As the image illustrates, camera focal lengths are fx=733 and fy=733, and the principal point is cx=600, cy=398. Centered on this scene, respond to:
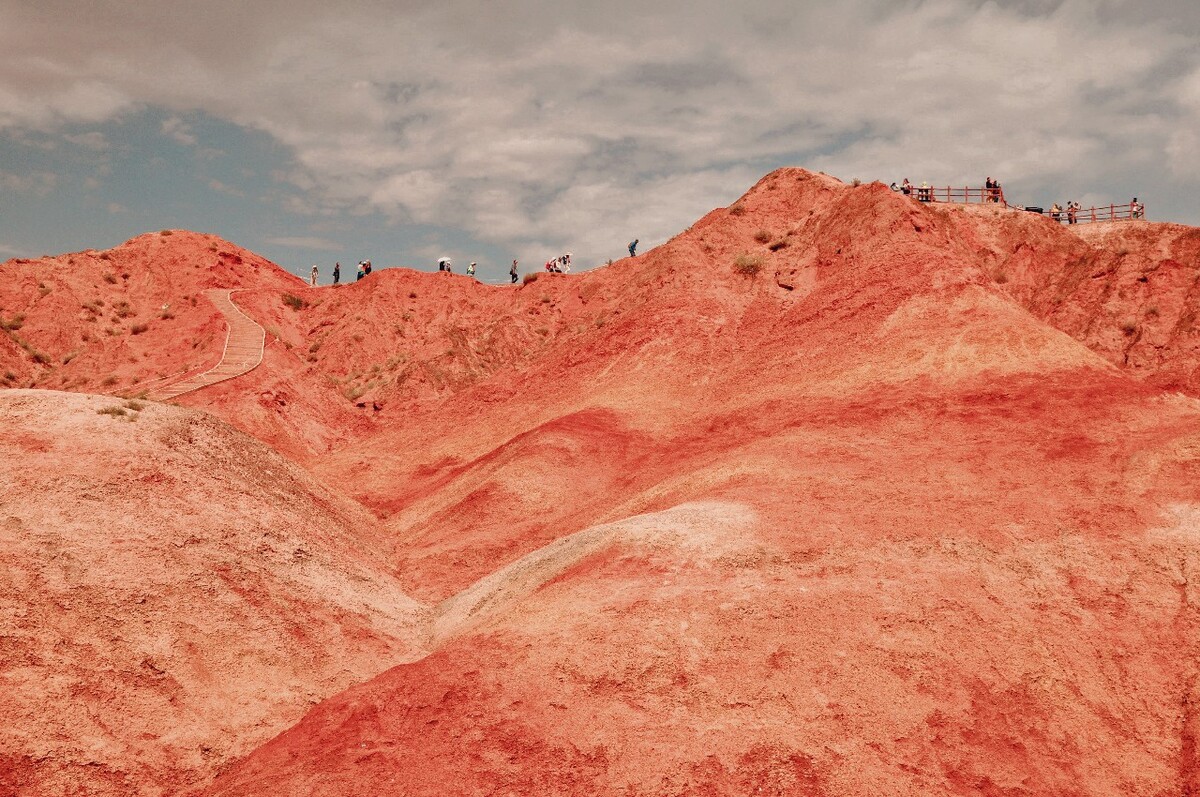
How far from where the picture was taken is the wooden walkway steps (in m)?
32.8

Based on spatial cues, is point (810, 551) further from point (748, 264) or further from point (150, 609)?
point (748, 264)

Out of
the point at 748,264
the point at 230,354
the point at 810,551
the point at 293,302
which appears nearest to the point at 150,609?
the point at 810,551

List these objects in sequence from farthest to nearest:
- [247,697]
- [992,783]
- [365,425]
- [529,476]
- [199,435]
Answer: [365,425], [529,476], [199,435], [247,697], [992,783]

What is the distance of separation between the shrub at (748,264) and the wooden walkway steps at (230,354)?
80.3 ft

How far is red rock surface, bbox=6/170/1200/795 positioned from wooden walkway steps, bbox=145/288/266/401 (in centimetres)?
154

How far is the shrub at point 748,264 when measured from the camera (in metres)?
35.3

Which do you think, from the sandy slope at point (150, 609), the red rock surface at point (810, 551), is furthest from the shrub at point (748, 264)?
the sandy slope at point (150, 609)

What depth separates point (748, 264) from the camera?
3544 centimetres

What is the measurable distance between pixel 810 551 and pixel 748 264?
24.5 metres

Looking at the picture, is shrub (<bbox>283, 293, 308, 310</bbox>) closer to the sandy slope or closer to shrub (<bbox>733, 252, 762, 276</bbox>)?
shrub (<bbox>733, 252, 762, 276</bbox>)

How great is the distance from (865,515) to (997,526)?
89.4 inches

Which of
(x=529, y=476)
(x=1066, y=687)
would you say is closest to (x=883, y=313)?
(x=529, y=476)

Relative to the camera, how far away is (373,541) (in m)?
21.0

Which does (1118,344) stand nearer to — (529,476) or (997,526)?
(997,526)
